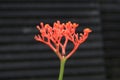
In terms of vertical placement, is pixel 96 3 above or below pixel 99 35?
above

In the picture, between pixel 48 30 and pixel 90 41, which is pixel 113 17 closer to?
pixel 90 41

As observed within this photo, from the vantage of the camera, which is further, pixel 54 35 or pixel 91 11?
pixel 91 11

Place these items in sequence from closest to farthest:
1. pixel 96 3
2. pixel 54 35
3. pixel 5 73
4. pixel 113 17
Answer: pixel 54 35, pixel 5 73, pixel 96 3, pixel 113 17

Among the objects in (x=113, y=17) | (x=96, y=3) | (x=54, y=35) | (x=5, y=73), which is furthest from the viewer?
(x=113, y=17)

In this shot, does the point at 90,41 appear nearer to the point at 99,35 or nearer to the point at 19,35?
the point at 99,35

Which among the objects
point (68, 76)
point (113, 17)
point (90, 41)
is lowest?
point (68, 76)

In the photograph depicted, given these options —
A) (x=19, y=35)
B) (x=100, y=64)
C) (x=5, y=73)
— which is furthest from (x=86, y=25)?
(x=5, y=73)
